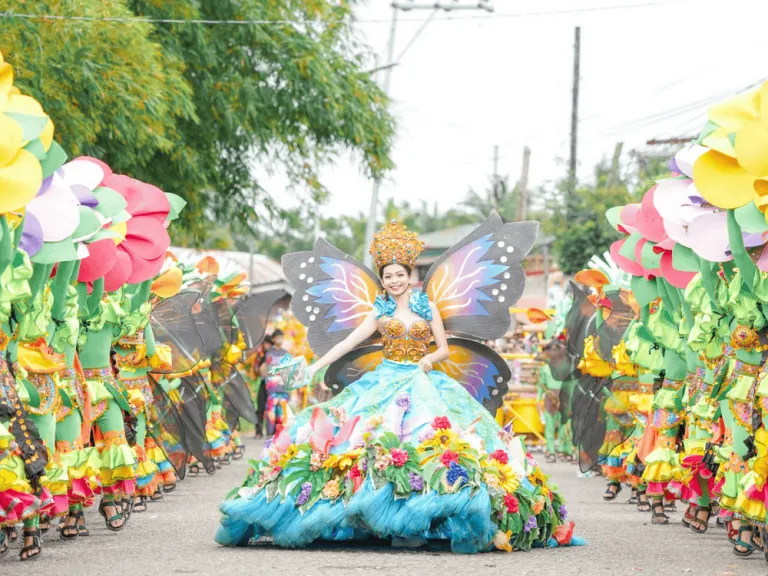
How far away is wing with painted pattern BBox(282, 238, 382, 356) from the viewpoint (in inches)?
396

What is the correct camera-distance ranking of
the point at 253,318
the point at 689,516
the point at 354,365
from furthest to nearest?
the point at 253,318
the point at 689,516
the point at 354,365

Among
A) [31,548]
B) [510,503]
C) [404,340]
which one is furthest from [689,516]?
[31,548]

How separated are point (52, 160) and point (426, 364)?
2699 mm

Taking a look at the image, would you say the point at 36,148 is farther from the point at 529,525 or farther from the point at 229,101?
the point at 229,101

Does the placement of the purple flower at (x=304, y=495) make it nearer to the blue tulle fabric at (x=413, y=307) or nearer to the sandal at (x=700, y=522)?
the blue tulle fabric at (x=413, y=307)

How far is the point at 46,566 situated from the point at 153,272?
9.17 feet

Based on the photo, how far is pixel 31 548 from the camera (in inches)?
327

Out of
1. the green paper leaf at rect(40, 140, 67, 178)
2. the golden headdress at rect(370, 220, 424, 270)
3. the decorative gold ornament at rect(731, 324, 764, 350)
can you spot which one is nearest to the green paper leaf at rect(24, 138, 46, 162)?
the green paper leaf at rect(40, 140, 67, 178)

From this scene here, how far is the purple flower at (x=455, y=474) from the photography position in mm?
8422

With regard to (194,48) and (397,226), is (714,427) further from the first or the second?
(194,48)

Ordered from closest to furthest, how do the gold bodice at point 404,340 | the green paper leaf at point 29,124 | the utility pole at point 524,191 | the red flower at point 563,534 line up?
the green paper leaf at point 29,124
the red flower at point 563,534
the gold bodice at point 404,340
the utility pole at point 524,191

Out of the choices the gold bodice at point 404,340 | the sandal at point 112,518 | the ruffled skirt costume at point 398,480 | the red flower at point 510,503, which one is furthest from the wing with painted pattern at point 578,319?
the red flower at point 510,503

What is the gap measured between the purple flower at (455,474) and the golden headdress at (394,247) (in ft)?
5.31

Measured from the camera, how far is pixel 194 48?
62.6 ft
